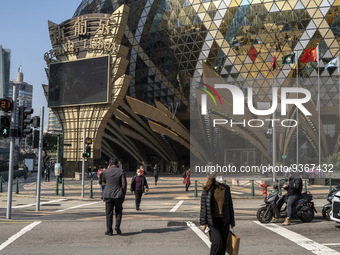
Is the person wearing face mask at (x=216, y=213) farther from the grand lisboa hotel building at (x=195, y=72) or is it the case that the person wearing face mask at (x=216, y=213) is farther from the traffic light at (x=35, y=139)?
the grand lisboa hotel building at (x=195, y=72)

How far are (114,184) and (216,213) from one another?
4.10m

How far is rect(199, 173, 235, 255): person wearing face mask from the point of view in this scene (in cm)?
617

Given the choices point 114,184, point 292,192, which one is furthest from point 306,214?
point 114,184

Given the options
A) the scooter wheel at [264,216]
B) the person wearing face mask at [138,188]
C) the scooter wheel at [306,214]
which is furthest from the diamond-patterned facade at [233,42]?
the scooter wheel at [264,216]

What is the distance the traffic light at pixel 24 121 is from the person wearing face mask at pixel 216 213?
8.69m

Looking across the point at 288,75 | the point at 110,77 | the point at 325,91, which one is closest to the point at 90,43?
the point at 110,77

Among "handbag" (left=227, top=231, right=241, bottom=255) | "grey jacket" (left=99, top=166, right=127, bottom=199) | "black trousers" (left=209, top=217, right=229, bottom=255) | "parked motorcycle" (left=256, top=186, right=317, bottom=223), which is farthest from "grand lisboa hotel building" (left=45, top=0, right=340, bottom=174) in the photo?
"handbag" (left=227, top=231, right=241, bottom=255)

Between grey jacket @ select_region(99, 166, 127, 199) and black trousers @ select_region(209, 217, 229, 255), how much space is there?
393cm

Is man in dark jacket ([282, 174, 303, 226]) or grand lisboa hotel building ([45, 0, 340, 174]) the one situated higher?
grand lisboa hotel building ([45, 0, 340, 174])

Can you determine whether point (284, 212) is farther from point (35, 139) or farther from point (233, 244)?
point (35, 139)

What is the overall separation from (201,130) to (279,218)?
44.7m

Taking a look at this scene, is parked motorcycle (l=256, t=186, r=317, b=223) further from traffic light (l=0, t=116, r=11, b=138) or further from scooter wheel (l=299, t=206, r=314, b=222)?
traffic light (l=0, t=116, r=11, b=138)

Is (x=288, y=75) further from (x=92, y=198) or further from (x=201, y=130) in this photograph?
(x=92, y=198)

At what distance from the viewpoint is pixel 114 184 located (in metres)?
9.77
